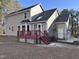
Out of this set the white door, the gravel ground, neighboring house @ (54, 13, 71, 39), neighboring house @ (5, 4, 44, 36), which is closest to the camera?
the gravel ground

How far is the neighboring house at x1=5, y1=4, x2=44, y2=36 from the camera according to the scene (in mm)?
33478

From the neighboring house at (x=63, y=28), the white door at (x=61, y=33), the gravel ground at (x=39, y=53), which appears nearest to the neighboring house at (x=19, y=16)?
the neighboring house at (x=63, y=28)


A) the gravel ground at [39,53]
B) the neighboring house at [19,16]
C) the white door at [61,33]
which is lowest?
the gravel ground at [39,53]

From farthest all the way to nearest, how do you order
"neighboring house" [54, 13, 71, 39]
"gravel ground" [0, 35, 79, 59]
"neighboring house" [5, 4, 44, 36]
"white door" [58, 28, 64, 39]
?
"neighboring house" [5, 4, 44, 36] < "white door" [58, 28, 64, 39] < "neighboring house" [54, 13, 71, 39] < "gravel ground" [0, 35, 79, 59]

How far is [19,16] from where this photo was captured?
120ft

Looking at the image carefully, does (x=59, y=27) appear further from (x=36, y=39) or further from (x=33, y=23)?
(x=36, y=39)

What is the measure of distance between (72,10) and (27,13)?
1645 cm

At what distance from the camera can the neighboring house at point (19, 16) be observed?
33.5 metres

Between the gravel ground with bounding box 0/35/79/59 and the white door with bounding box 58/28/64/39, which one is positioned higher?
the white door with bounding box 58/28/64/39

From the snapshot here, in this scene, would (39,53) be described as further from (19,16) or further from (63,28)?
(19,16)

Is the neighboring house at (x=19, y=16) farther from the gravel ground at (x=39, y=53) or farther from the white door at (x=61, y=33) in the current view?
the gravel ground at (x=39, y=53)

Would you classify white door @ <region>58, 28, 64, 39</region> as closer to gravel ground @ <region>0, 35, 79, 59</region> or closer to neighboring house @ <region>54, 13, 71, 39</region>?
neighboring house @ <region>54, 13, 71, 39</region>

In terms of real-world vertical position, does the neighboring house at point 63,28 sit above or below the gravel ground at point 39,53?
above

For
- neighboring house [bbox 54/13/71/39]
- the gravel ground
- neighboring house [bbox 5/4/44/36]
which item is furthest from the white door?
the gravel ground
